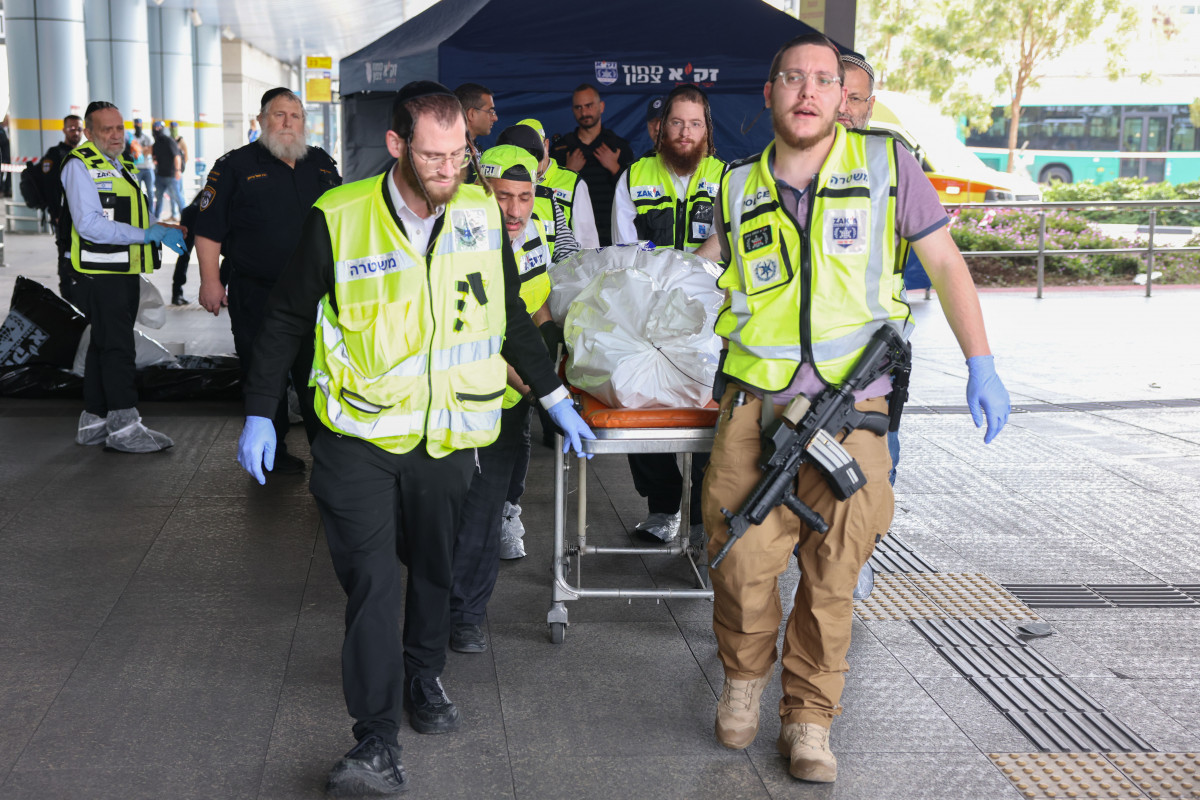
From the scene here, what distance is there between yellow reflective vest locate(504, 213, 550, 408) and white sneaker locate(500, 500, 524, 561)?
3.64ft

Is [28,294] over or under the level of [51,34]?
under

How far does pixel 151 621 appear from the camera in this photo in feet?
13.6

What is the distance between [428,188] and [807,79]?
40.4 inches

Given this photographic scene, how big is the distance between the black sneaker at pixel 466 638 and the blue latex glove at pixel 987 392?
1760 mm

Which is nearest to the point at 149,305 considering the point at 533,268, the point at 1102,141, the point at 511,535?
the point at 511,535

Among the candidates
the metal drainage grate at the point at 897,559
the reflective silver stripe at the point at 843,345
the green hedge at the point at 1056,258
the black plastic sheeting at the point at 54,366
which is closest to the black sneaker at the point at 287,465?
the black plastic sheeting at the point at 54,366

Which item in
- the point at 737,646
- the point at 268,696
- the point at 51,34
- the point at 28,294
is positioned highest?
the point at 51,34

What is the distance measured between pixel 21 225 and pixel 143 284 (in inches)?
626

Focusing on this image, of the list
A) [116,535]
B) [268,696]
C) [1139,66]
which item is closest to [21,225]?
[116,535]

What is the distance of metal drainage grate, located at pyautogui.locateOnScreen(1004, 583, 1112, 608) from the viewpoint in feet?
14.4

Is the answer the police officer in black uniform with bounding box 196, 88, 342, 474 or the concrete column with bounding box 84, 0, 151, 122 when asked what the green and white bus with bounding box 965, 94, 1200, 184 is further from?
the police officer in black uniform with bounding box 196, 88, 342, 474

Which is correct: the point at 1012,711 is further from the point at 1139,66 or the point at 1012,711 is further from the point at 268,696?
the point at 1139,66

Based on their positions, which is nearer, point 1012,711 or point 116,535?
point 1012,711

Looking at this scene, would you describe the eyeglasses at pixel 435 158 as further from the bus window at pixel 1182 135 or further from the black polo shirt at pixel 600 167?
the bus window at pixel 1182 135
